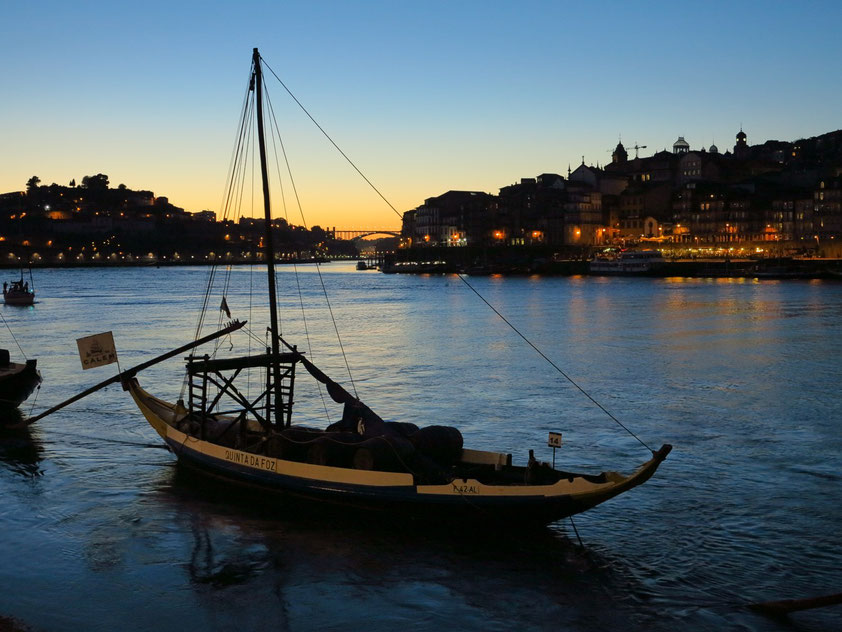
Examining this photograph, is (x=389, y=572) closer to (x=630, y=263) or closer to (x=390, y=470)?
(x=390, y=470)

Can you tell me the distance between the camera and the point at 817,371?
38.3 meters

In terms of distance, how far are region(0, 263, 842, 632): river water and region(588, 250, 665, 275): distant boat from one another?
119 metres

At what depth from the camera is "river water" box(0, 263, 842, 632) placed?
12844 millimetres

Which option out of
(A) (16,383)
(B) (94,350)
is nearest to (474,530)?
(B) (94,350)

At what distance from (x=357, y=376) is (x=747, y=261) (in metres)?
131

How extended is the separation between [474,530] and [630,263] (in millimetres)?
147757

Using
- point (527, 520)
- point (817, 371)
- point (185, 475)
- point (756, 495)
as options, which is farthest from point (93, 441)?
point (817, 371)

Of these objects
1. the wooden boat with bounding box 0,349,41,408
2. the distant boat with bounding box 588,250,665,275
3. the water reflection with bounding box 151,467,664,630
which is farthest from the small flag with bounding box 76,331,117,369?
the distant boat with bounding box 588,250,665,275

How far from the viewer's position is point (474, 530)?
15.4 metres

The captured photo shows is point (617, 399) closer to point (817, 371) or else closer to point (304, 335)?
point (817, 371)

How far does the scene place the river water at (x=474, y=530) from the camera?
12844mm

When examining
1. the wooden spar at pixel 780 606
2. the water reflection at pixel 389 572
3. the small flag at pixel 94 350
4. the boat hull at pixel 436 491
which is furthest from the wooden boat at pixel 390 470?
the wooden spar at pixel 780 606

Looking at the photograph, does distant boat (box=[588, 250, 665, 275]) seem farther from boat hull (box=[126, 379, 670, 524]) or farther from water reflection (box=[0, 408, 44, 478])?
boat hull (box=[126, 379, 670, 524])

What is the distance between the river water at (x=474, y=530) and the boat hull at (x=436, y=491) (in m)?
0.59
